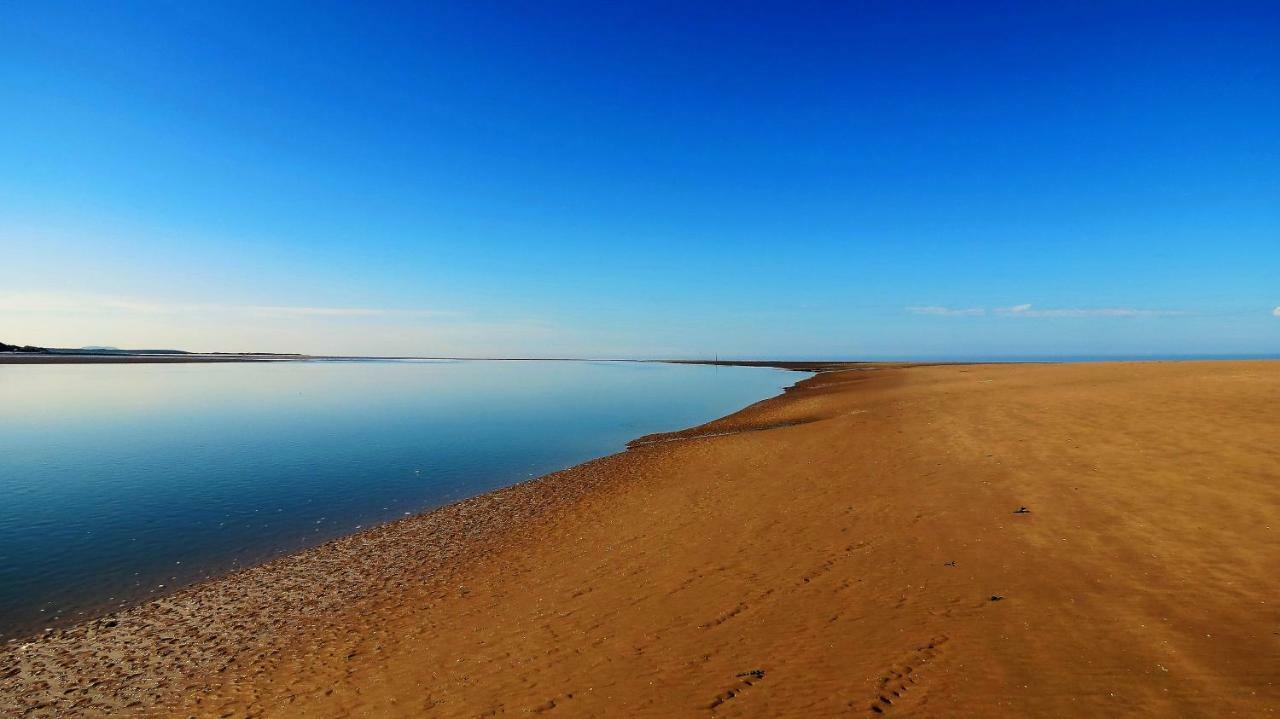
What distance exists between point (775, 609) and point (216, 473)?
25749 millimetres

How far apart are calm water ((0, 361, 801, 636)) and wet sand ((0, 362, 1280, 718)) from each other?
257 centimetres

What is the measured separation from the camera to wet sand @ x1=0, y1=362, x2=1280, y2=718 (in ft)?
24.1

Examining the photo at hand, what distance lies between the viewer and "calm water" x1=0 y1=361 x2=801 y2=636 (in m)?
14.1

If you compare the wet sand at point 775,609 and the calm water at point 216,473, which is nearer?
the wet sand at point 775,609

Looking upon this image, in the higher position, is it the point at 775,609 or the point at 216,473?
the point at 775,609

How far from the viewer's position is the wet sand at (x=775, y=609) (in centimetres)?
735

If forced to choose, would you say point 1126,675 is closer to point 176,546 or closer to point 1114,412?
point 176,546

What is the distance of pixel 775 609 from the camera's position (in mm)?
9820

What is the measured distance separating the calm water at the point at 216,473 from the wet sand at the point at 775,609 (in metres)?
2.57

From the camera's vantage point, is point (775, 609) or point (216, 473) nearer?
point (775, 609)

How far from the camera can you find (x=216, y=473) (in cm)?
2389

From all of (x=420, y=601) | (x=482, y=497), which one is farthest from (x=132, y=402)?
(x=420, y=601)

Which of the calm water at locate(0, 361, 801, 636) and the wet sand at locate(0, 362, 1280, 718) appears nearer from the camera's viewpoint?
the wet sand at locate(0, 362, 1280, 718)

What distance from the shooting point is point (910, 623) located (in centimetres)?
882
